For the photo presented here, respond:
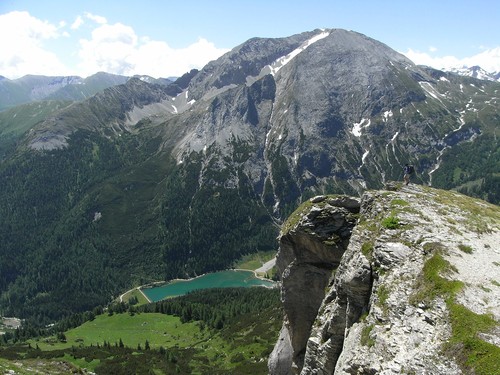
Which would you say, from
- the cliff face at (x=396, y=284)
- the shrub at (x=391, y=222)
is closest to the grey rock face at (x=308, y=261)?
the cliff face at (x=396, y=284)

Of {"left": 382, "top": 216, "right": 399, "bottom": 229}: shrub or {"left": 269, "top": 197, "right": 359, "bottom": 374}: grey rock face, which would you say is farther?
{"left": 269, "top": 197, "right": 359, "bottom": 374}: grey rock face

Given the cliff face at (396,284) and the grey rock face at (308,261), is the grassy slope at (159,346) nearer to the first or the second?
the grey rock face at (308,261)

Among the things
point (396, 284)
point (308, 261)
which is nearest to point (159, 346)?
point (308, 261)

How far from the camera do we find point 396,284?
23297 mm

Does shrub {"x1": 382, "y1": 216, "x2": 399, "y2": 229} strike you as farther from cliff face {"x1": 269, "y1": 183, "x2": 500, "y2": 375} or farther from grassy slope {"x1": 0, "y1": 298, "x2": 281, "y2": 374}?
grassy slope {"x1": 0, "y1": 298, "x2": 281, "y2": 374}

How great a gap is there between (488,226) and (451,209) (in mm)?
2810

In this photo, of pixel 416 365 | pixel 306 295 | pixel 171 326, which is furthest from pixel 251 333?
pixel 416 365

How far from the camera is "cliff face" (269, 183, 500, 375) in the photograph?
1919 cm

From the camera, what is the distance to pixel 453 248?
2534 cm

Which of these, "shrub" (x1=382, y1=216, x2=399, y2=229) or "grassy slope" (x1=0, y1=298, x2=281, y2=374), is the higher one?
"shrub" (x1=382, y1=216, x2=399, y2=229)

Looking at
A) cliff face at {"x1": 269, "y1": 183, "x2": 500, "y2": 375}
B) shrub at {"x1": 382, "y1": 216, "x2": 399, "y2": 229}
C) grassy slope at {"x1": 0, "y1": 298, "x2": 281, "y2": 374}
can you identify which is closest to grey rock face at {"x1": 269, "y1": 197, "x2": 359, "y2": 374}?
cliff face at {"x1": 269, "y1": 183, "x2": 500, "y2": 375}

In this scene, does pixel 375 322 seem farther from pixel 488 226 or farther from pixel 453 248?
pixel 488 226

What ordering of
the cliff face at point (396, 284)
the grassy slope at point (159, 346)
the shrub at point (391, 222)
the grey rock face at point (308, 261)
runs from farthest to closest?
the grassy slope at point (159, 346) → the grey rock face at point (308, 261) → the shrub at point (391, 222) → the cliff face at point (396, 284)

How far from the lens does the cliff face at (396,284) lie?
63.0ft
